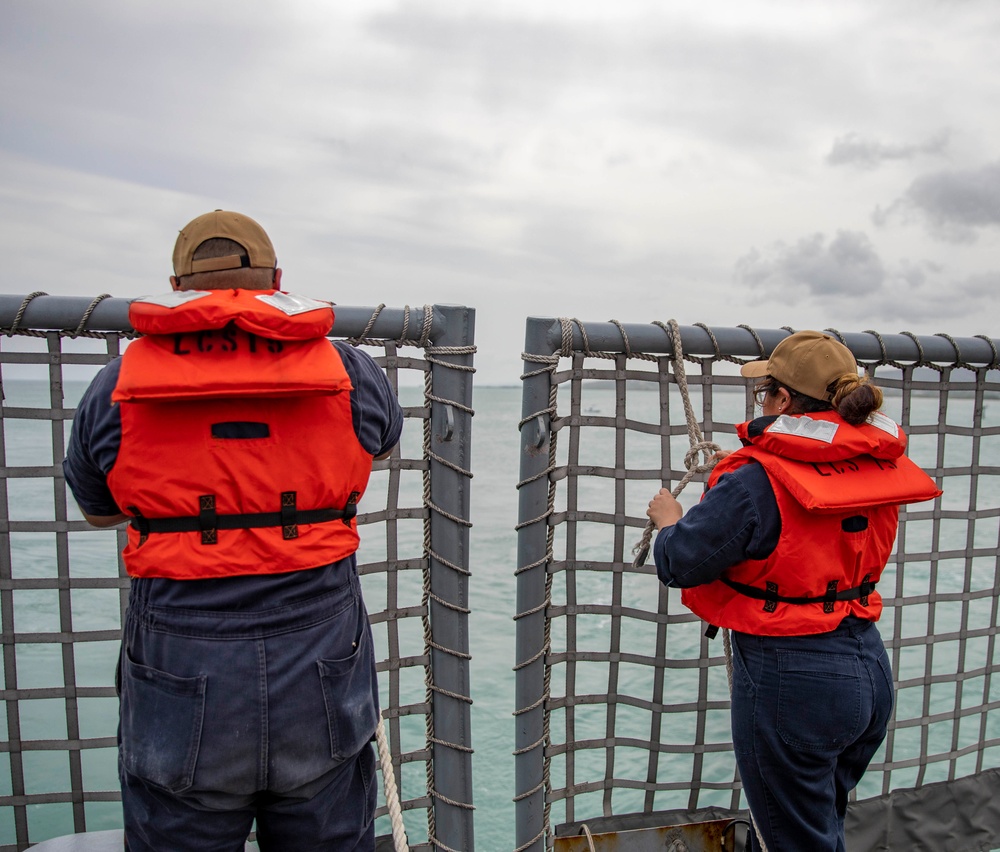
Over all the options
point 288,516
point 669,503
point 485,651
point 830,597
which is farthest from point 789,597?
point 485,651

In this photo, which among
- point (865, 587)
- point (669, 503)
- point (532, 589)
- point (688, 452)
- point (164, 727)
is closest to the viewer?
point (164, 727)

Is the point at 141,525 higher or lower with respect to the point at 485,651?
higher

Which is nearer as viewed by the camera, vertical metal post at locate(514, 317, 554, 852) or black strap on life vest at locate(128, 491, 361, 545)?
black strap on life vest at locate(128, 491, 361, 545)

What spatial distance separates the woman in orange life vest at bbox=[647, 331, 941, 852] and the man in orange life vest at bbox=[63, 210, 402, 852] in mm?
853

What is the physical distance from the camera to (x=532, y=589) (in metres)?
2.44

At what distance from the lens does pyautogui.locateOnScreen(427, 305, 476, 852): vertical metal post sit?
7.55 ft

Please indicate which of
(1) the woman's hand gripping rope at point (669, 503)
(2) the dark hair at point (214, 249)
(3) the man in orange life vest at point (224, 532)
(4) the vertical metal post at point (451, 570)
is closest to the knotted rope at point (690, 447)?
(1) the woman's hand gripping rope at point (669, 503)

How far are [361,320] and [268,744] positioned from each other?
3.75 feet

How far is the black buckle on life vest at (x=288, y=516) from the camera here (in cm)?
151

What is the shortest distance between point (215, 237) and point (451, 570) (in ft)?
4.02

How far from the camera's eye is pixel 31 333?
6.88 ft

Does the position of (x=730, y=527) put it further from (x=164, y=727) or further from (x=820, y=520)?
(x=164, y=727)

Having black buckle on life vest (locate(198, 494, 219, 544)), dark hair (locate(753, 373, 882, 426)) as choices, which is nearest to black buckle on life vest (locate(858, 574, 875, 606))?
dark hair (locate(753, 373, 882, 426))

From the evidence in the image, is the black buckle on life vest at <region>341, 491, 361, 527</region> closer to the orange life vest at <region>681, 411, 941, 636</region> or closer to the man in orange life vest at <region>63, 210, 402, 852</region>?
the man in orange life vest at <region>63, 210, 402, 852</region>
